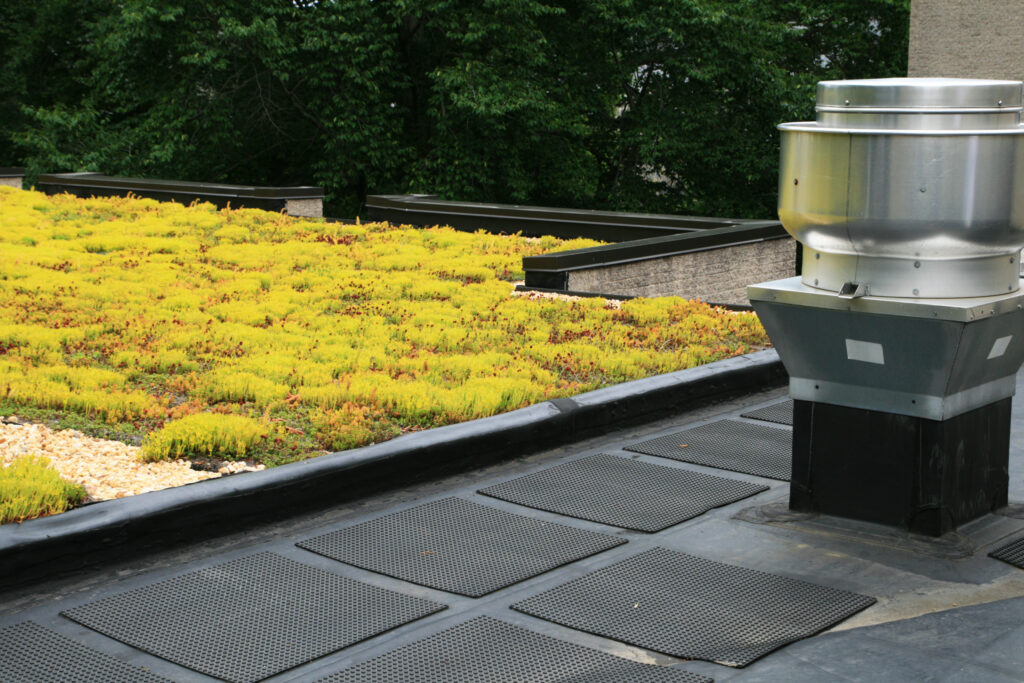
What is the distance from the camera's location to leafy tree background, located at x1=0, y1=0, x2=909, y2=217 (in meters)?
28.5

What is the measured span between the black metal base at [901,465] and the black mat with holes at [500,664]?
159 centimetres

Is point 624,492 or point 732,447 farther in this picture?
point 732,447

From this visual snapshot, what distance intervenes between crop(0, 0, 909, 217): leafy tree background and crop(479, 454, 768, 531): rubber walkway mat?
22.0 metres

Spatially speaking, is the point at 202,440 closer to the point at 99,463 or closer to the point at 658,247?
the point at 99,463

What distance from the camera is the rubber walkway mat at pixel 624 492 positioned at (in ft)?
17.9

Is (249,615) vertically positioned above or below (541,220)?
below

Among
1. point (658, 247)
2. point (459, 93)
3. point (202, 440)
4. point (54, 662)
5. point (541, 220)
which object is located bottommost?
point (54, 662)

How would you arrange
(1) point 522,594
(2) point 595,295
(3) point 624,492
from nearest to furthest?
1. (1) point 522,594
2. (3) point 624,492
3. (2) point 595,295

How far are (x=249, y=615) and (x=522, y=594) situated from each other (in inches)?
41.1

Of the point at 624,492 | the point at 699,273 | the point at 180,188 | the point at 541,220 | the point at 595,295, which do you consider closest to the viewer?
the point at 624,492

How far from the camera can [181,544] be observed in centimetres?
505

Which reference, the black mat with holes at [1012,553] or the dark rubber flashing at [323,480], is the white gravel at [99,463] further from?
the black mat with holes at [1012,553]

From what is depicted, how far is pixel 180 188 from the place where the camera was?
65.5 feet

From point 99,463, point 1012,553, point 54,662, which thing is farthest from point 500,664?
point 99,463
